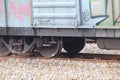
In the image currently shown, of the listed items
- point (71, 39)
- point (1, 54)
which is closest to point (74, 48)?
point (71, 39)

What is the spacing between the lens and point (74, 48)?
1320 cm

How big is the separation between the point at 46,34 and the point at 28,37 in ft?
2.99

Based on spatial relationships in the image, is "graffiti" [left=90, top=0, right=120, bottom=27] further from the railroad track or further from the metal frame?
the railroad track

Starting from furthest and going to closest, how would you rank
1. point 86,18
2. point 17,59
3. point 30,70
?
point 17,59 < point 86,18 < point 30,70

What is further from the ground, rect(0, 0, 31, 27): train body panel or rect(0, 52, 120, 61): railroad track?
rect(0, 0, 31, 27): train body panel

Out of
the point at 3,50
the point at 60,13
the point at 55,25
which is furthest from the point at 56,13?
the point at 3,50

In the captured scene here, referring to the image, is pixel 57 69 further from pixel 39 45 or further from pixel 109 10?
pixel 109 10

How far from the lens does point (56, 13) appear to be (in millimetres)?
11734

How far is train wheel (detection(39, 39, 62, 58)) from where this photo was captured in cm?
1230

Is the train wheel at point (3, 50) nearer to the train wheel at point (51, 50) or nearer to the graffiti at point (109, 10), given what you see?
the train wheel at point (51, 50)

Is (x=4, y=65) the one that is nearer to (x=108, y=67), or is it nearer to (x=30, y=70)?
(x=30, y=70)

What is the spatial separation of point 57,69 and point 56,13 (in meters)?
1.78

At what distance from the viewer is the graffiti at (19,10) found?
12167mm

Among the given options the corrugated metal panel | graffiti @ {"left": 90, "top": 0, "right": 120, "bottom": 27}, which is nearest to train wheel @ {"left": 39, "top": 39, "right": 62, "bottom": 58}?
the corrugated metal panel
